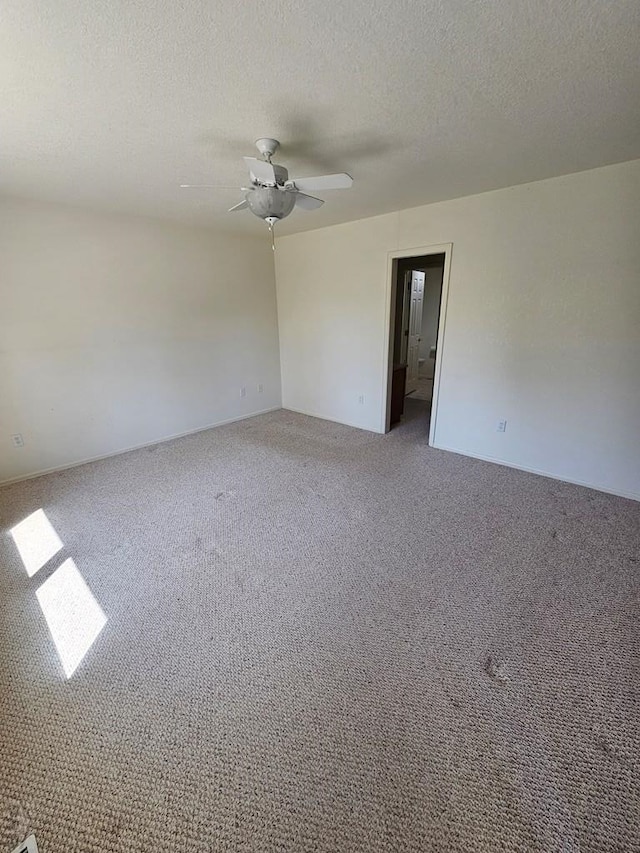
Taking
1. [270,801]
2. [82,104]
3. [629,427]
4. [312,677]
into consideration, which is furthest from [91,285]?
[629,427]

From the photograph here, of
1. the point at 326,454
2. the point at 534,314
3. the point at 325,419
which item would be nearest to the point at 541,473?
the point at 534,314

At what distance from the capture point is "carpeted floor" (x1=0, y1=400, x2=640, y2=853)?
42.3 inches

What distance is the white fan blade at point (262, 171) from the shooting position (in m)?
1.72

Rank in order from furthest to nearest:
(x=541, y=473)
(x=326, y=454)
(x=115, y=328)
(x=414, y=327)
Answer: (x=414, y=327)
(x=326, y=454)
(x=115, y=328)
(x=541, y=473)

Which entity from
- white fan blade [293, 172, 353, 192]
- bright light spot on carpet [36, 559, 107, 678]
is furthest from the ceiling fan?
bright light spot on carpet [36, 559, 107, 678]

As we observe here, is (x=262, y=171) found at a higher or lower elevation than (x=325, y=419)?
higher

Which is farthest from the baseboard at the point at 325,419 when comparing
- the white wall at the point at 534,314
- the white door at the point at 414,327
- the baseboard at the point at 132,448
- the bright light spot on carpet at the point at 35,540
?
the bright light spot on carpet at the point at 35,540

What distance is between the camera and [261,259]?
463cm

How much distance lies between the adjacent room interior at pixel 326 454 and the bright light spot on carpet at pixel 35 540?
30 millimetres

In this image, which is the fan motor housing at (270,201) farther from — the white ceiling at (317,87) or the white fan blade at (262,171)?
the white ceiling at (317,87)

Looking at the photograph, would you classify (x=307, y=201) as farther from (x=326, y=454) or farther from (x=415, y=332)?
(x=415, y=332)

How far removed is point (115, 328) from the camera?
3.56 meters

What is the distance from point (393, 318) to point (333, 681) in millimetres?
3407

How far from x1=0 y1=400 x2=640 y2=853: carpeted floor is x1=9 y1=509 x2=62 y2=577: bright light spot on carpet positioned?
6cm
